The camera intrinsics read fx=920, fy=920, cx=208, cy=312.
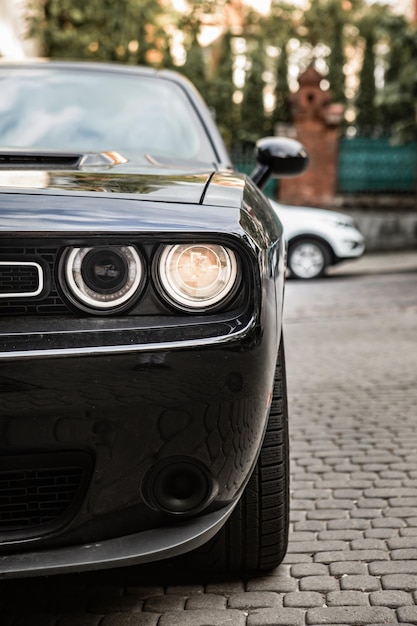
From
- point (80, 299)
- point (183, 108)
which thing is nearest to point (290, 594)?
point (80, 299)

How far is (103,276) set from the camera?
79.4 inches

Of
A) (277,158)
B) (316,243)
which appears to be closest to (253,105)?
(316,243)

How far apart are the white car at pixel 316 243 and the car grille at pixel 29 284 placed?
11931mm

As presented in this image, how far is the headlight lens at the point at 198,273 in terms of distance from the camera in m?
2.04

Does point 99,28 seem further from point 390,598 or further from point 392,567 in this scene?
point 390,598

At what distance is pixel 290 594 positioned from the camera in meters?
2.56

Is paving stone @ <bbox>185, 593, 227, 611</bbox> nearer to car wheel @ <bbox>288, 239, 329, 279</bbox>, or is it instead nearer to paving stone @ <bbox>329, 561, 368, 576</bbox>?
paving stone @ <bbox>329, 561, 368, 576</bbox>

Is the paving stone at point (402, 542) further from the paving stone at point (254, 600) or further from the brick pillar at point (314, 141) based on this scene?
the brick pillar at point (314, 141)

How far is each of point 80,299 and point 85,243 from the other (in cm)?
12

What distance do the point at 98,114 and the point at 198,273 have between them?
7.07 ft

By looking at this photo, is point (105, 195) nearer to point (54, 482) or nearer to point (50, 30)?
point (54, 482)

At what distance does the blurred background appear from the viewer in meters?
19.4

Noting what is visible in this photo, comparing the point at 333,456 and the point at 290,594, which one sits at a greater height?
the point at 290,594

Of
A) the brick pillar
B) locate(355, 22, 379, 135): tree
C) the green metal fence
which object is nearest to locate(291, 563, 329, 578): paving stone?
the brick pillar
